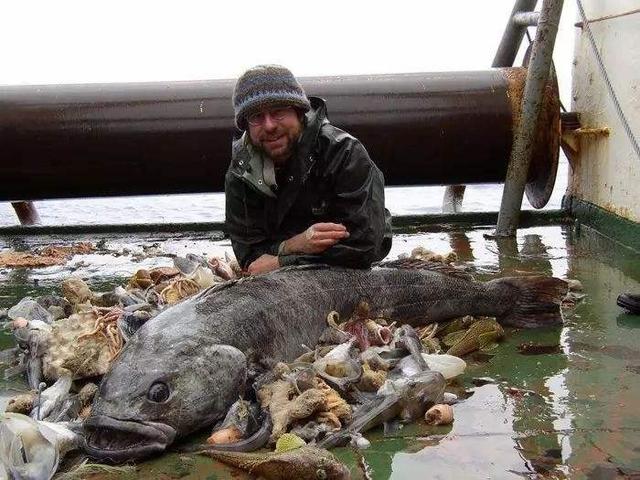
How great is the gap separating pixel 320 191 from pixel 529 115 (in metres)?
4.23

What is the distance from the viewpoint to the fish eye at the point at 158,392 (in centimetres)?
315

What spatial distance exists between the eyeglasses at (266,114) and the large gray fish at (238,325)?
0.93 meters

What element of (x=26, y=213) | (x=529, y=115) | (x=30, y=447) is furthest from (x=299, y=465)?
(x=26, y=213)

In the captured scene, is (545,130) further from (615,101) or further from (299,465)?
(299,465)

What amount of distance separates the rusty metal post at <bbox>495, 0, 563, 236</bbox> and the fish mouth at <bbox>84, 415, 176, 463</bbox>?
242 inches

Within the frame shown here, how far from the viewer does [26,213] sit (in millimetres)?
10383

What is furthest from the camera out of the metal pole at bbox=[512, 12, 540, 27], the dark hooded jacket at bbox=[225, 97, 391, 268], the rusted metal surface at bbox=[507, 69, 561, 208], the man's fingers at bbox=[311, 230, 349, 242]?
the metal pole at bbox=[512, 12, 540, 27]

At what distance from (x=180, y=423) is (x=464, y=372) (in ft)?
5.44

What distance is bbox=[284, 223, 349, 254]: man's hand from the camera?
4684 millimetres

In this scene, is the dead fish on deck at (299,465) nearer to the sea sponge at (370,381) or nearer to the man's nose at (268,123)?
the sea sponge at (370,381)

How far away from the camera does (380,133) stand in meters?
8.51

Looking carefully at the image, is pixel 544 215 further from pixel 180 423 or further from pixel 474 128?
pixel 180 423

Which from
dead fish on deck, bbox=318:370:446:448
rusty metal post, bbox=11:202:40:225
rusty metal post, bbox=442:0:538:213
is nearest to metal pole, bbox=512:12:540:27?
rusty metal post, bbox=442:0:538:213

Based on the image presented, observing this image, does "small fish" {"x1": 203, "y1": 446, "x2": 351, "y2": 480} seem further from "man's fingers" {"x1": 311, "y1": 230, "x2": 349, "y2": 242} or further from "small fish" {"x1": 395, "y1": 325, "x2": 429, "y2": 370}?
"man's fingers" {"x1": 311, "y1": 230, "x2": 349, "y2": 242}
